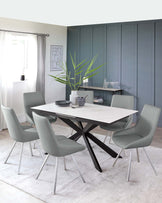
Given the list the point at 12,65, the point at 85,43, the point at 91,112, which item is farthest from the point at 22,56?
the point at 91,112

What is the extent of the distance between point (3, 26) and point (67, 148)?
3.41 metres

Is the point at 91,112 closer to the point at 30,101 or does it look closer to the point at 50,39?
the point at 30,101

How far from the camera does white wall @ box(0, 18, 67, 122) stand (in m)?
5.59

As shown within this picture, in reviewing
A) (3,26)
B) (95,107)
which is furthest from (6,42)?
(95,107)

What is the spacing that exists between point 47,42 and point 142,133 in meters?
3.67

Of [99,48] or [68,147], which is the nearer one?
[68,147]

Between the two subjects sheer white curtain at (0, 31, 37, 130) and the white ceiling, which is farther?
sheer white curtain at (0, 31, 37, 130)

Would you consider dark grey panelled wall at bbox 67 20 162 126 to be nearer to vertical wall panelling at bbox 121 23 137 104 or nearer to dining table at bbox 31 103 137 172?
vertical wall panelling at bbox 121 23 137 104

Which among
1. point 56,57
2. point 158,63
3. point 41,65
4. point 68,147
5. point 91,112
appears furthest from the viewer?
point 56,57

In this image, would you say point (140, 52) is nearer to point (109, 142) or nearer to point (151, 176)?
point (109, 142)

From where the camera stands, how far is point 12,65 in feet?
18.8

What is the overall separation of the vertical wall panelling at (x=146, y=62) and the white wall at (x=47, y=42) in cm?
205

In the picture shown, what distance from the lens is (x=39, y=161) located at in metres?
3.83

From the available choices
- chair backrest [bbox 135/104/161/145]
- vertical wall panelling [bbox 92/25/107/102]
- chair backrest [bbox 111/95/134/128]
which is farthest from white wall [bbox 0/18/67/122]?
chair backrest [bbox 135/104/161/145]
